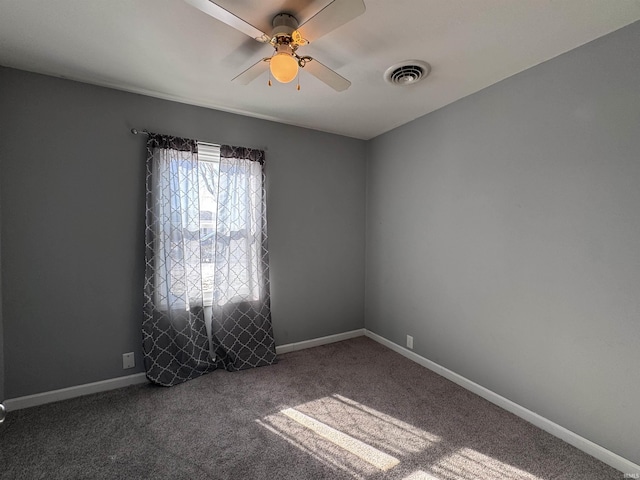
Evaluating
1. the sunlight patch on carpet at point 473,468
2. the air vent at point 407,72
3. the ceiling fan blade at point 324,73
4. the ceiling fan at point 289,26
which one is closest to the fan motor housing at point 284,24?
the ceiling fan at point 289,26

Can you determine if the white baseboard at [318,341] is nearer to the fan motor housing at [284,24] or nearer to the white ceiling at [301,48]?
the white ceiling at [301,48]

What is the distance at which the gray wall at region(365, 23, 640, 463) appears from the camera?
1.64 m

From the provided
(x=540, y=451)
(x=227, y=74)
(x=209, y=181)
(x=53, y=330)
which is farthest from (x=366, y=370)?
(x=227, y=74)

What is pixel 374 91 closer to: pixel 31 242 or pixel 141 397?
pixel 31 242

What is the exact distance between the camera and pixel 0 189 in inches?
80.7

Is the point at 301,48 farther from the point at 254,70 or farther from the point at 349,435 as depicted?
the point at 349,435

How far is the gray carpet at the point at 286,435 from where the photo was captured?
1.61 meters

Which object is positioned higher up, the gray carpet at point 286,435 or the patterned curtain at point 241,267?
the patterned curtain at point 241,267

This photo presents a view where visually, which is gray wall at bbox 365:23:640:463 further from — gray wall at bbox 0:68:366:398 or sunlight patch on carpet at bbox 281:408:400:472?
gray wall at bbox 0:68:366:398

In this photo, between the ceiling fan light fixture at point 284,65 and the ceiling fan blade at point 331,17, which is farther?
the ceiling fan light fixture at point 284,65

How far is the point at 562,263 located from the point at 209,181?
279 centimetres

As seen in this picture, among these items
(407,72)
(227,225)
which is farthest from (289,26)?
(227,225)

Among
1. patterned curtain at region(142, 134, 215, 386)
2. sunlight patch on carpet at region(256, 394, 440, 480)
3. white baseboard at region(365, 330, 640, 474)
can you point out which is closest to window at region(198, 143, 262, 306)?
patterned curtain at region(142, 134, 215, 386)

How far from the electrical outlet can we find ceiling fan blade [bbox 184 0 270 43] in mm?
2504
